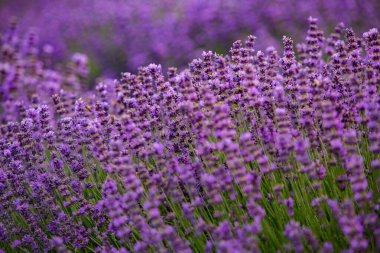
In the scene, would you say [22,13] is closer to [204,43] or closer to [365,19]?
[204,43]

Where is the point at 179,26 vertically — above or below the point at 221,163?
above

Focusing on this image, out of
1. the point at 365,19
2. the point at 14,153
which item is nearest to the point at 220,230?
the point at 14,153

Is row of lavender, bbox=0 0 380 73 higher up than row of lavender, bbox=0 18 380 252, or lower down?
higher up

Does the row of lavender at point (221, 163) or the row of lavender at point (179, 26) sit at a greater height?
the row of lavender at point (179, 26)

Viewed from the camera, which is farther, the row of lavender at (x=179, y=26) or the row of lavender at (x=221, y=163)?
the row of lavender at (x=179, y=26)
